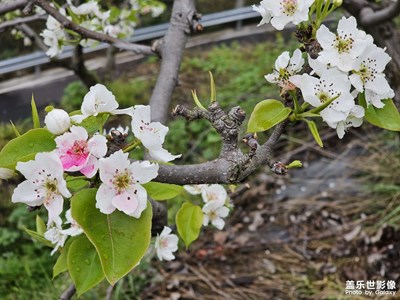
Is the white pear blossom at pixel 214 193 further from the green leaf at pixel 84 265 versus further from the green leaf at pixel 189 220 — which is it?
the green leaf at pixel 84 265

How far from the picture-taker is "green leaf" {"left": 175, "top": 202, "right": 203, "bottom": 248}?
49.9 inches

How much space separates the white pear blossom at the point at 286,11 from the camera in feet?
2.93

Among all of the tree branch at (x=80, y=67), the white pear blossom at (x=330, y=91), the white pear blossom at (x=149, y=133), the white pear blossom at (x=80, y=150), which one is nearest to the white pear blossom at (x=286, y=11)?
the white pear blossom at (x=330, y=91)

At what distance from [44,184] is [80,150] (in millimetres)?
78

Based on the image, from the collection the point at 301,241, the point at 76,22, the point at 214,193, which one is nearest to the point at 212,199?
the point at 214,193

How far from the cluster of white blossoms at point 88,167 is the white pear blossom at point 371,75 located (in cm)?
34

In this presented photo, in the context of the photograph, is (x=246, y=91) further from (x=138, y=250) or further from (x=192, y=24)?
(x=138, y=250)

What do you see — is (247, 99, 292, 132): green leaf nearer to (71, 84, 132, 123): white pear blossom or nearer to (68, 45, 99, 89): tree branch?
(71, 84, 132, 123): white pear blossom

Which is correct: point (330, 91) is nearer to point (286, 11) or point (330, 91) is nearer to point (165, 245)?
point (286, 11)

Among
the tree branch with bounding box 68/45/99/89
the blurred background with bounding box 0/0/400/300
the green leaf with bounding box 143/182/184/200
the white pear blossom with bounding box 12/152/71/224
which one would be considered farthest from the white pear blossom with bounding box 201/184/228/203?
the tree branch with bounding box 68/45/99/89

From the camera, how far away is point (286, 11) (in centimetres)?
93

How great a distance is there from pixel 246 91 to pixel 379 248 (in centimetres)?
145

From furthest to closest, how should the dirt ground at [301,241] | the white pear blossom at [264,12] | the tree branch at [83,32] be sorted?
the dirt ground at [301,241], the tree branch at [83,32], the white pear blossom at [264,12]

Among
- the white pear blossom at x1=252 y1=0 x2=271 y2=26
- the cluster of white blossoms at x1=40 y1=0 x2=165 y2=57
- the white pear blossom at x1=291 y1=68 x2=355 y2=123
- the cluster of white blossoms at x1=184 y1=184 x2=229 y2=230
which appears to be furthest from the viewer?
the cluster of white blossoms at x1=40 y1=0 x2=165 y2=57
